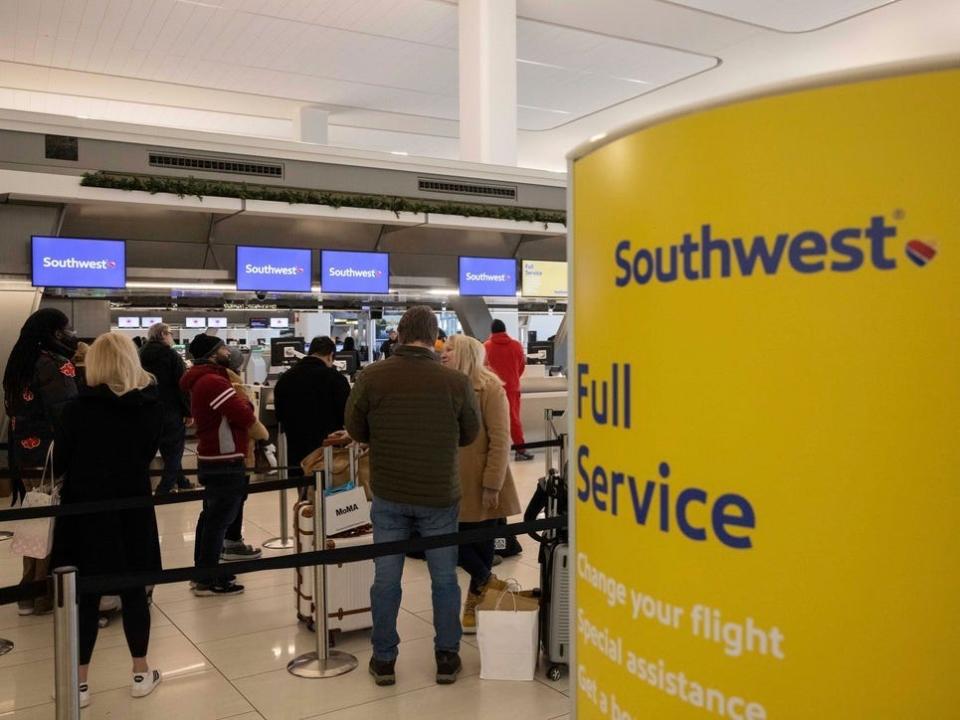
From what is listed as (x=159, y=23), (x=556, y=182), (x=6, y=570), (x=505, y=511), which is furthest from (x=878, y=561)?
(x=159, y=23)

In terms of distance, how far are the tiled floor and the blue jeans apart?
0.23 meters

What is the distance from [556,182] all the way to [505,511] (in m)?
6.88

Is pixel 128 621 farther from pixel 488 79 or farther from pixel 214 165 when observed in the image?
pixel 488 79

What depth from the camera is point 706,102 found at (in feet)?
4.23

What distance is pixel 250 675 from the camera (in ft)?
13.7

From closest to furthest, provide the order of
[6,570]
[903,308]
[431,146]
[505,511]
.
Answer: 1. [903,308]
2. [505,511]
3. [6,570]
4. [431,146]

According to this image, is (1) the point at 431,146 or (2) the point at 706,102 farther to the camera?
(1) the point at 431,146

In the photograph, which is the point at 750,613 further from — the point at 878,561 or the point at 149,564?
the point at 149,564

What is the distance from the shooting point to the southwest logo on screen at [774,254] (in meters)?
1.15

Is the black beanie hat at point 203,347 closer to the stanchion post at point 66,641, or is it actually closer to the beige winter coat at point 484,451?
the beige winter coat at point 484,451

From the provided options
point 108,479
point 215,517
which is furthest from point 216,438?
point 108,479

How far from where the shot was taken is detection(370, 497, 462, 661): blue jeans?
155 inches

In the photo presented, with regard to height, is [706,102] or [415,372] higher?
[706,102]

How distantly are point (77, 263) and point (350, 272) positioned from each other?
3.06m
